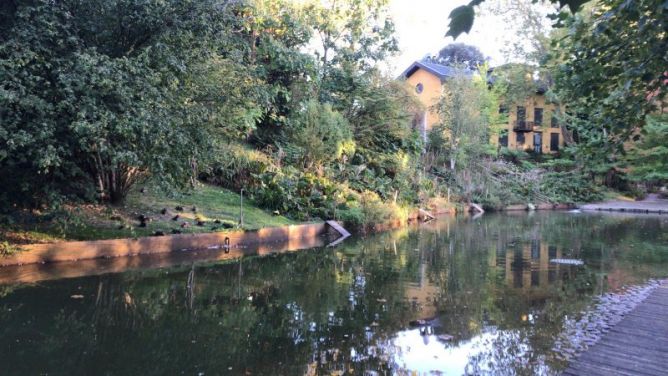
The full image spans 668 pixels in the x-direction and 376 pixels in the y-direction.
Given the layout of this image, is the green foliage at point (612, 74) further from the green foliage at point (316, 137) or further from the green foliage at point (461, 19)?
the green foliage at point (316, 137)

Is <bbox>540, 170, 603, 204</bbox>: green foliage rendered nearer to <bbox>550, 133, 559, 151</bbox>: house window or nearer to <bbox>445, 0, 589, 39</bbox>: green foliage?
<bbox>550, 133, 559, 151</bbox>: house window

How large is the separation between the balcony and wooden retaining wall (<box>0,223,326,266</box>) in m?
32.4

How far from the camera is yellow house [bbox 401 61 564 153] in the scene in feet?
132

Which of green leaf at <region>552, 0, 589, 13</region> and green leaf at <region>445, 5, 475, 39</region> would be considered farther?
green leaf at <region>552, 0, 589, 13</region>

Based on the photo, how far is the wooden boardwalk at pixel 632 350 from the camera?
14.5 feet

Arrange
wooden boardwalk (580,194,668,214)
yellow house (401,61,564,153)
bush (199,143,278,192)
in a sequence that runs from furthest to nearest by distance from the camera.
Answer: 1. yellow house (401,61,564,153)
2. wooden boardwalk (580,194,668,214)
3. bush (199,143,278,192)

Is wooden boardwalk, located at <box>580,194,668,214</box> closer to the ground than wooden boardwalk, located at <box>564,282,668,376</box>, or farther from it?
farther from it

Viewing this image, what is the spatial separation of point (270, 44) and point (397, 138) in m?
7.58

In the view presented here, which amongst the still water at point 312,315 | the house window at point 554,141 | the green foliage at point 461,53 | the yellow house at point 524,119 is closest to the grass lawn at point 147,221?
the still water at point 312,315

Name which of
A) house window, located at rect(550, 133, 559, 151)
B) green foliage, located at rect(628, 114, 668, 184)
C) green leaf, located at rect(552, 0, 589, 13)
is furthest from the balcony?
green leaf, located at rect(552, 0, 589, 13)

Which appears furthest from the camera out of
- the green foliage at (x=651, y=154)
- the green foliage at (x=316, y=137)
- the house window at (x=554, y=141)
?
the house window at (x=554, y=141)

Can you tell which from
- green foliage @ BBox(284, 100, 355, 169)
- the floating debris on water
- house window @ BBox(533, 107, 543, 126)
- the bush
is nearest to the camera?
the floating debris on water

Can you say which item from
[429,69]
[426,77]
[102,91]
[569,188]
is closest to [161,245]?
[102,91]

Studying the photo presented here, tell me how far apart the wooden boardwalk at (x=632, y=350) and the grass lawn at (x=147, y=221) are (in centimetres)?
764
